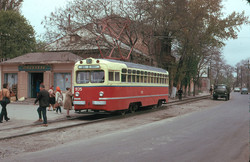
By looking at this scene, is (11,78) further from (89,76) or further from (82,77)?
(89,76)

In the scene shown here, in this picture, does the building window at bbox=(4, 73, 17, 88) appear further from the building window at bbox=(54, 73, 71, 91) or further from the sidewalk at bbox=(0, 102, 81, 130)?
the sidewalk at bbox=(0, 102, 81, 130)

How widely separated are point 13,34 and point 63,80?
15929 mm

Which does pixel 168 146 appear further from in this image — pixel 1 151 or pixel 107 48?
pixel 107 48

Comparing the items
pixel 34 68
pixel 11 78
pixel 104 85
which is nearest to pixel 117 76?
pixel 104 85

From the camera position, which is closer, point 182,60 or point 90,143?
point 90,143

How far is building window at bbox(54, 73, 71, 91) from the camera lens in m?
24.5

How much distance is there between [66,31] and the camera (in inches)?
961

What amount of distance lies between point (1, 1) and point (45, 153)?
124 feet

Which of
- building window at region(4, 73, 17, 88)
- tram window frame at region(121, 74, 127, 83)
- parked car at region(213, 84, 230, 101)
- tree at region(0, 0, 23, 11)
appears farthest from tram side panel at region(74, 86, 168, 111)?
tree at region(0, 0, 23, 11)

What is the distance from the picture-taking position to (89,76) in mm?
14484

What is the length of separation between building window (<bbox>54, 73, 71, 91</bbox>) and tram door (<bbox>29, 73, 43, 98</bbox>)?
2986mm

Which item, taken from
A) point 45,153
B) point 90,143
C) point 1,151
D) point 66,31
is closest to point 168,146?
point 90,143

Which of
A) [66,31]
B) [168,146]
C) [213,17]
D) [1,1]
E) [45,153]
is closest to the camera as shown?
[45,153]

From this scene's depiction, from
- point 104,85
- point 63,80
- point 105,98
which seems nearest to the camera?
point 105,98
